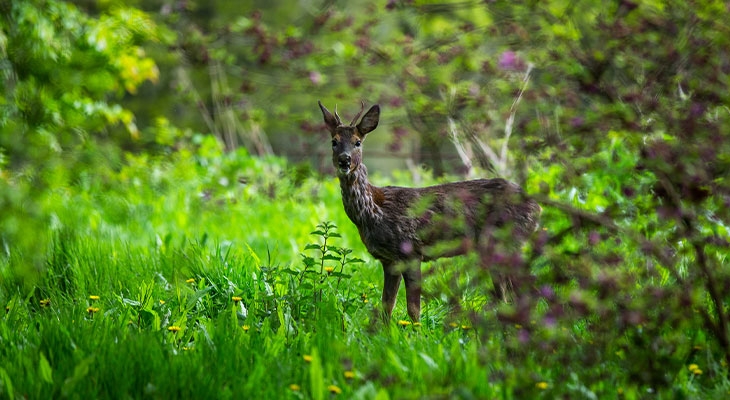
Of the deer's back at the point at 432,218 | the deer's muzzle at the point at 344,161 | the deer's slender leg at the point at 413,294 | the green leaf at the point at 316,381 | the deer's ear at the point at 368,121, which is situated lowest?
the green leaf at the point at 316,381

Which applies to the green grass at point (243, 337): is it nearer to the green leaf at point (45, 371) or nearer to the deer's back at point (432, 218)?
the green leaf at point (45, 371)

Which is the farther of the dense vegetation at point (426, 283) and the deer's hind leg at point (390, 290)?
the deer's hind leg at point (390, 290)

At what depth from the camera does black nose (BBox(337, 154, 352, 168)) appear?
496 centimetres

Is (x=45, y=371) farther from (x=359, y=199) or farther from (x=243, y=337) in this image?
(x=359, y=199)

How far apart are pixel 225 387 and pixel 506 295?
243 cm

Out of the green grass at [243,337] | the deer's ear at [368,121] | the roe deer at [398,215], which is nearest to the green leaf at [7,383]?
the green grass at [243,337]

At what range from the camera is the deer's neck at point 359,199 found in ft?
16.9

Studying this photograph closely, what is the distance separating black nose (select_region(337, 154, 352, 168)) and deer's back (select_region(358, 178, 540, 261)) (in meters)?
0.45

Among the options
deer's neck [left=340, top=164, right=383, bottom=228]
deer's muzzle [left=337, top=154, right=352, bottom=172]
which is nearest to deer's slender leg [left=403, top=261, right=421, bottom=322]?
deer's neck [left=340, top=164, right=383, bottom=228]

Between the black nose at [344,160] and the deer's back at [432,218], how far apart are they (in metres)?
0.45

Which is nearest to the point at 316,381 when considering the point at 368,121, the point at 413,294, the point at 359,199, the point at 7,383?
the point at 7,383

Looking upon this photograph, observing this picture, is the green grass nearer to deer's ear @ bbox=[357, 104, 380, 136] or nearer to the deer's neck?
the deer's neck

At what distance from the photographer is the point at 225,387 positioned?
3529 mm

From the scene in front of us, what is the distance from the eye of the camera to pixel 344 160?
4.97 meters
